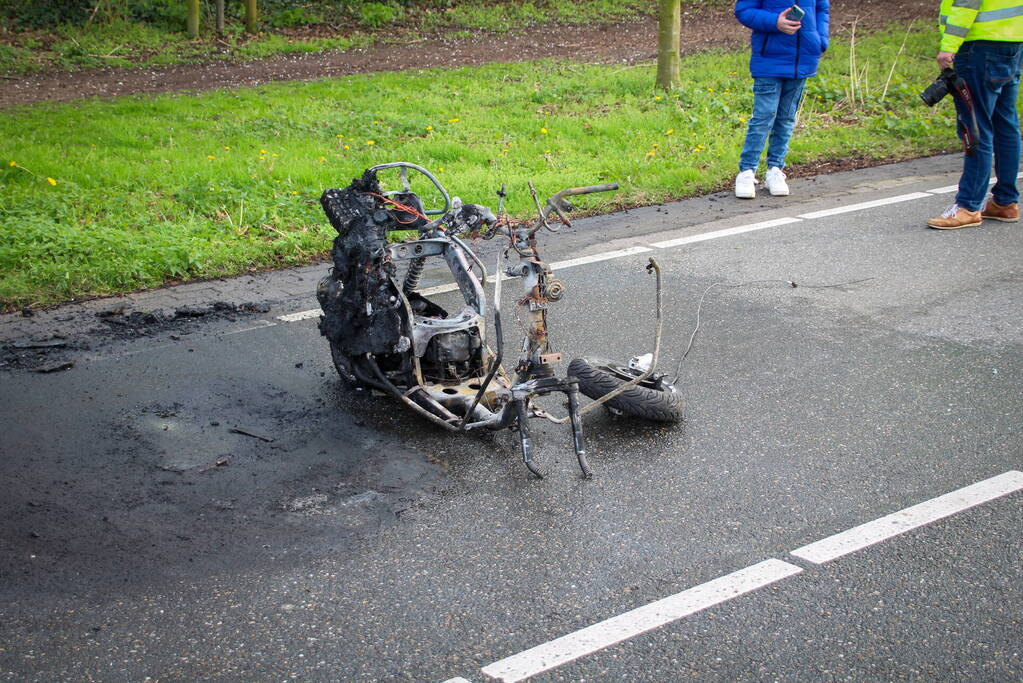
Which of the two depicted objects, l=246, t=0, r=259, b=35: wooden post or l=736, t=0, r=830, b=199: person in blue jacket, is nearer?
l=736, t=0, r=830, b=199: person in blue jacket

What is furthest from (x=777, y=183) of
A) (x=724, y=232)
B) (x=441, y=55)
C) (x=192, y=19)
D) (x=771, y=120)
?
(x=192, y=19)

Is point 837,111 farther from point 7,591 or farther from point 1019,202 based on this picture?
point 7,591

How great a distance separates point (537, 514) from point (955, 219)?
17.6 ft

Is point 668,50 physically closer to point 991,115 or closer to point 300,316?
point 991,115

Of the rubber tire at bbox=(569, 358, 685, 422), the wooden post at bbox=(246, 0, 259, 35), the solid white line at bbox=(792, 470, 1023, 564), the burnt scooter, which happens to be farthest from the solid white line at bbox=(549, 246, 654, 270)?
the wooden post at bbox=(246, 0, 259, 35)

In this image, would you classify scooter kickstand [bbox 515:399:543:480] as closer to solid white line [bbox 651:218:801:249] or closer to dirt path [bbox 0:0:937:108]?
solid white line [bbox 651:218:801:249]

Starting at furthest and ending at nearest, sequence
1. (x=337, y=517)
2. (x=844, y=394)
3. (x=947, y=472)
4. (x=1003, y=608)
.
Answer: (x=844, y=394) → (x=947, y=472) → (x=337, y=517) → (x=1003, y=608)

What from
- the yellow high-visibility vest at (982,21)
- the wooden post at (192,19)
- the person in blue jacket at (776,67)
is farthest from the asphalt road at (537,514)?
the wooden post at (192,19)

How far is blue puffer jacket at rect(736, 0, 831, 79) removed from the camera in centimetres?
894

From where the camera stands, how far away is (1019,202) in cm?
868

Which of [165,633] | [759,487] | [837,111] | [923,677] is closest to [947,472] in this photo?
[759,487]

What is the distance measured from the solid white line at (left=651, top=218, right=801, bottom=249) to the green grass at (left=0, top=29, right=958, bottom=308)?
106cm

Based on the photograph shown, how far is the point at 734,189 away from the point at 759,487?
5448 millimetres

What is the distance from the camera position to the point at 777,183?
9.07 m
